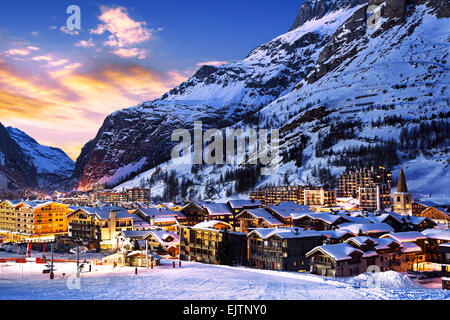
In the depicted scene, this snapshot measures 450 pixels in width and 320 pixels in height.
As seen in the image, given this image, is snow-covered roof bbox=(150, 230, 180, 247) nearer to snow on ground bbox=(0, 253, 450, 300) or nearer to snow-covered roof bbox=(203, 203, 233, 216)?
snow-covered roof bbox=(203, 203, 233, 216)

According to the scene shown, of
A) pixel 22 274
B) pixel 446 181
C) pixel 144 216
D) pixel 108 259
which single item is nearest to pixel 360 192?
pixel 446 181

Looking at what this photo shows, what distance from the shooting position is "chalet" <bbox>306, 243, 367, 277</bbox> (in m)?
60.9

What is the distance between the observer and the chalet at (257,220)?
303 ft

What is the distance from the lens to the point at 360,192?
16475cm

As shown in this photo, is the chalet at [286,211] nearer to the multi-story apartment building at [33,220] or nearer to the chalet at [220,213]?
the chalet at [220,213]

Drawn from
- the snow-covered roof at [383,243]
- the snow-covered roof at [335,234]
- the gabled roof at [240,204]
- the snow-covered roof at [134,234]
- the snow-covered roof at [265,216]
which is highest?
the gabled roof at [240,204]

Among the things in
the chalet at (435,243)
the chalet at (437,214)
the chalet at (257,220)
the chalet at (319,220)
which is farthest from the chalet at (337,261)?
the chalet at (437,214)

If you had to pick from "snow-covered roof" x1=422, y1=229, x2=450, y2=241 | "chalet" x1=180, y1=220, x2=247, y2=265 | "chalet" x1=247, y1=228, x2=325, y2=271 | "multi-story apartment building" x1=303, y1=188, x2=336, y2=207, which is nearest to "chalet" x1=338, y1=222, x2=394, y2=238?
"snow-covered roof" x1=422, y1=229, x2=450, y2=241

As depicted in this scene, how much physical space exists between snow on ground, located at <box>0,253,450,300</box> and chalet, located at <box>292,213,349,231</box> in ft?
102

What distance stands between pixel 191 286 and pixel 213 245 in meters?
28.9

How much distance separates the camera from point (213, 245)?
7450cm

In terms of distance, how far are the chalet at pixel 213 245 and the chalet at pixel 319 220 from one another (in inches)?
782
